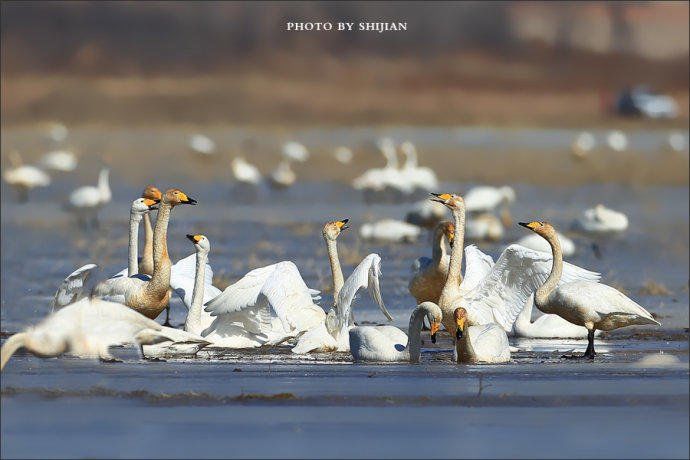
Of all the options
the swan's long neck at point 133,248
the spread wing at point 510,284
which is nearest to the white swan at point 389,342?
the spread wing at point 510,284

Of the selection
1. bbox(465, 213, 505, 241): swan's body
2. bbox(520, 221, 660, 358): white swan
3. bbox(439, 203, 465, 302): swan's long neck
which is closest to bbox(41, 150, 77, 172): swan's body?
bbox(465, 213, 505, 241): swan's body

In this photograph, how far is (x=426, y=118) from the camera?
30031mm

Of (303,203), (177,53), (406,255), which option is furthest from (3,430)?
(177,53)

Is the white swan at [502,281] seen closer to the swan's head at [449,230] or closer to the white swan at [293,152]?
the swan's head at [449,230]

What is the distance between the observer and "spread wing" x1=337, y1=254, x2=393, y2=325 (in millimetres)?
11656

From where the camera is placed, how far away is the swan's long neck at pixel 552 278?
12.1m

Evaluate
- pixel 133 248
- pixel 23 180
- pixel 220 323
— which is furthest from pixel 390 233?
pixel 23 180

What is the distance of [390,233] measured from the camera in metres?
20.4

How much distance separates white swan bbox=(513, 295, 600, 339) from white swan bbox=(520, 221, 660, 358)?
0.79 m

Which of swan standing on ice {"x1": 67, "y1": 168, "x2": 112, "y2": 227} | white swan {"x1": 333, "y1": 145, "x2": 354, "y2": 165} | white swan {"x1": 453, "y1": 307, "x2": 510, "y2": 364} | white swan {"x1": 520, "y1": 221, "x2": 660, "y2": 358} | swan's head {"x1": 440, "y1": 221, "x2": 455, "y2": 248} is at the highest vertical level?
white swan {"x1": 333, "y1": 145, "x2": 354, "y2": 165}

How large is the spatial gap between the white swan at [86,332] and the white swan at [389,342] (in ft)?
4.21

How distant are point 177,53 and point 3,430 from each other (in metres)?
20.5

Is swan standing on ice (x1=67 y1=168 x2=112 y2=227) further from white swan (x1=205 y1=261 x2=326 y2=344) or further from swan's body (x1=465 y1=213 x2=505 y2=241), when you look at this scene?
white swan (x1=205 y1=261 x2=326 y2=344)

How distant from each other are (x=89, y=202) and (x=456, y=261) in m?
11.5
